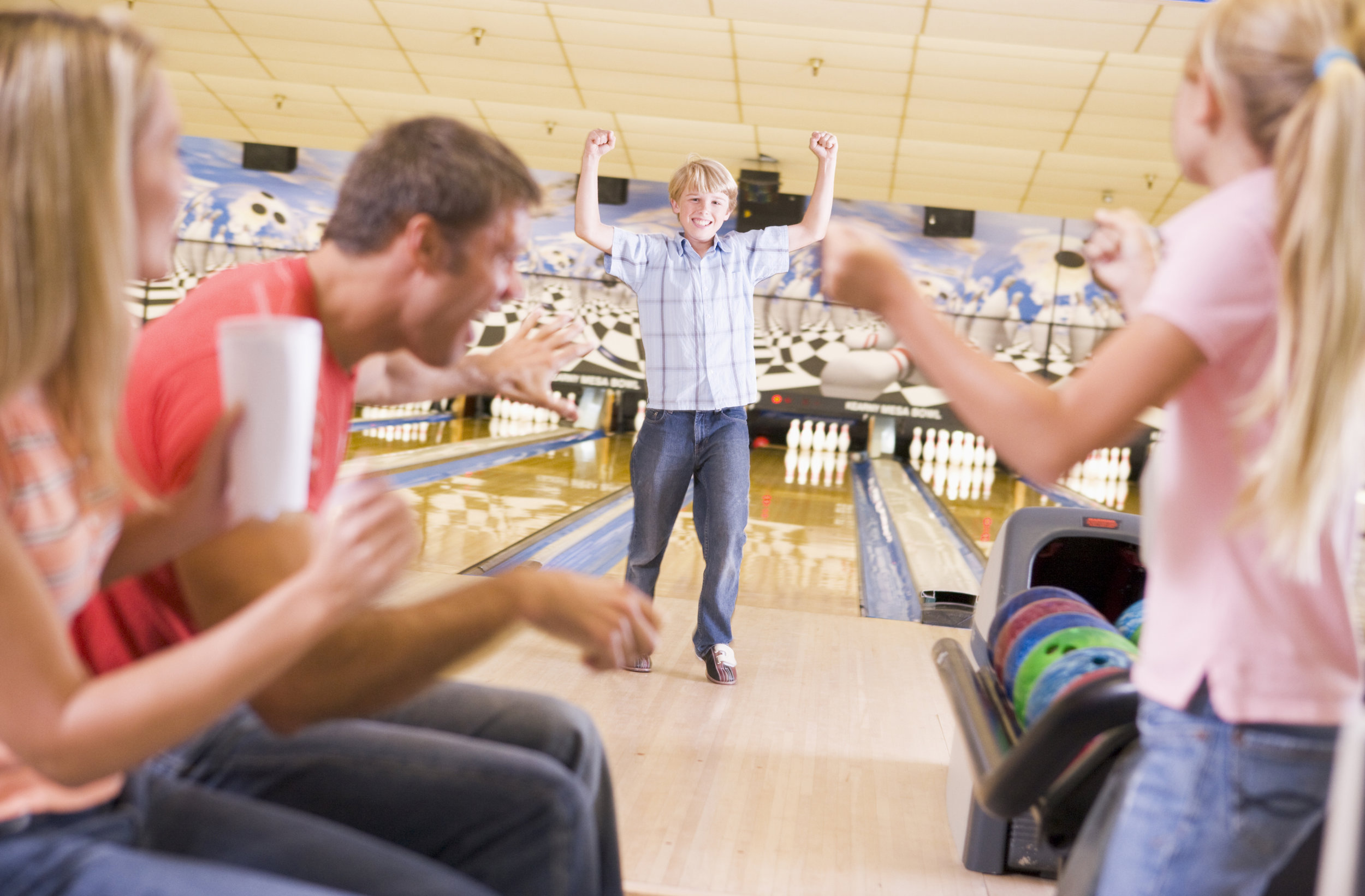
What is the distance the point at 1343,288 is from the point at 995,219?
28.7ft

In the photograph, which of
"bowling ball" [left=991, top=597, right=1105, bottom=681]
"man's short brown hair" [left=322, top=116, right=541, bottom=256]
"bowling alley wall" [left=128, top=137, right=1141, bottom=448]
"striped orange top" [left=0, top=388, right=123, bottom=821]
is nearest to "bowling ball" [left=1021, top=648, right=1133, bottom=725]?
"bowling ball" [left=991, top=597, right=1105, bottom=681]

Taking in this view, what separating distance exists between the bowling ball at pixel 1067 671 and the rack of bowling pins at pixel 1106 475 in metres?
7.27

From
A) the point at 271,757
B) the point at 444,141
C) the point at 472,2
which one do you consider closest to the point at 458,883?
the point at 271,757

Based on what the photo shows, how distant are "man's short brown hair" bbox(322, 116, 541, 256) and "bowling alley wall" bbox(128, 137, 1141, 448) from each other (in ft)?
25.2

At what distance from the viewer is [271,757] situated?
1066 mm

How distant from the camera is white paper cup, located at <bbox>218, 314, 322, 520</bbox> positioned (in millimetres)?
735

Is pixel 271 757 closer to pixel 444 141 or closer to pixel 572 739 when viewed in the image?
pixel 572 739

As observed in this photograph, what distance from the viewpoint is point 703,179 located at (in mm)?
2857

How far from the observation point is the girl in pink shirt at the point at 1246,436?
802 mm

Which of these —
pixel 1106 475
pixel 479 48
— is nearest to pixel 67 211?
pixel 479 48

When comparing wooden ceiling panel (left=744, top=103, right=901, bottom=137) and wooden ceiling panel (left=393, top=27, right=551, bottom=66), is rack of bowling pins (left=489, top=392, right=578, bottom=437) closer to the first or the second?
wooden ceiling panel (left=744, top=103, right=901, bottom=137)

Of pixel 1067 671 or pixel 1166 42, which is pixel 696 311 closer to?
→ pixel 1067 671

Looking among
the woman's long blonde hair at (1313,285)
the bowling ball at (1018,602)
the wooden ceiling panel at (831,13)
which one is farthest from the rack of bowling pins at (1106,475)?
the woman's long blonde hair at (1313,285)

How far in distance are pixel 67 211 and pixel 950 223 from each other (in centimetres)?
A: 892
